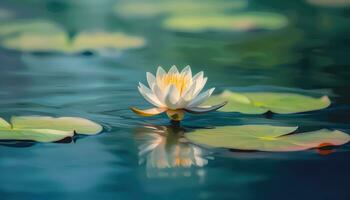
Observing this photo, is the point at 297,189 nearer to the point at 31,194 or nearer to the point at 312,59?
the point at 31,194

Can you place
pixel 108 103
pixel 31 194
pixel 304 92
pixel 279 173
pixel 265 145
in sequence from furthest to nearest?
pixel 304 92 < pixel 108 103 < pixel 265 145 < pixel 279 173 < pixel 31 194

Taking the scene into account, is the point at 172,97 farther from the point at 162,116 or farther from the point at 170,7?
the point at 170,7

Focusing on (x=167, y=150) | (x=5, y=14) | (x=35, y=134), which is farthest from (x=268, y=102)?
(x=5, y=14)

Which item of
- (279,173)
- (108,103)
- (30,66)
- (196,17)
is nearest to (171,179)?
(279,173)

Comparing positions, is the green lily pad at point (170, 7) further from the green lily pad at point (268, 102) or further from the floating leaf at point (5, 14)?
the green lily pad at point (268, 102)

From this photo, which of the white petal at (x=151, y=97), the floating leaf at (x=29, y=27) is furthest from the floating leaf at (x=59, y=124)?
the floating leaf at (x=29, y=27)

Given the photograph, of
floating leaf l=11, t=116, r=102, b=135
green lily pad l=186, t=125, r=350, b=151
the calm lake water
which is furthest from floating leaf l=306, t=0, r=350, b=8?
floating leaf l=11, t=116, r=102, b=135

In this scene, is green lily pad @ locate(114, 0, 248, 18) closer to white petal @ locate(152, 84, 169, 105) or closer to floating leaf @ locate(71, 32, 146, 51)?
floating leaf @ locate(71, 32, 146, 51)
